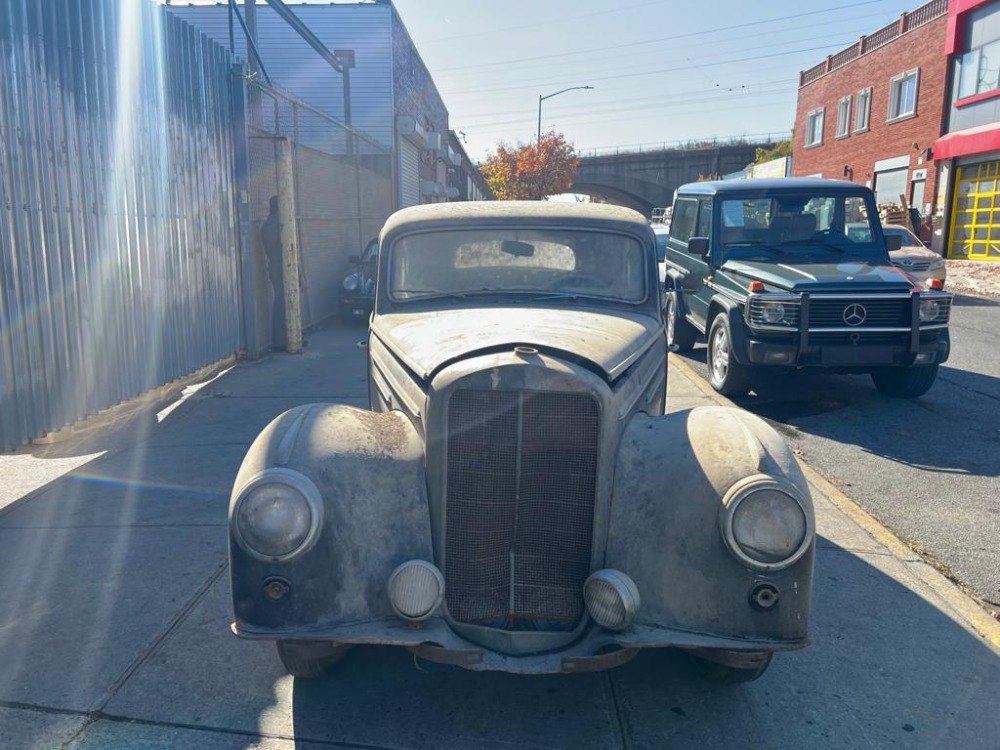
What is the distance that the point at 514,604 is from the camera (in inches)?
115

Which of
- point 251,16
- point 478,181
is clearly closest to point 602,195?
point 478,181

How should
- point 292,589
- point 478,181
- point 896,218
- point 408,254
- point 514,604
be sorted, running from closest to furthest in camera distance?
point 292,589 → point 514,604 → point 408,254 → point 896,218 → point 478,181

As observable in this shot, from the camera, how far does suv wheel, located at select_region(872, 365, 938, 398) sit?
24.9ft

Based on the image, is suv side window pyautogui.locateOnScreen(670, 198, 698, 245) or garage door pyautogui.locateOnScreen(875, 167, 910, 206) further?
garage door pyautogui.locateOnScreen(875, 167, 910, 206)

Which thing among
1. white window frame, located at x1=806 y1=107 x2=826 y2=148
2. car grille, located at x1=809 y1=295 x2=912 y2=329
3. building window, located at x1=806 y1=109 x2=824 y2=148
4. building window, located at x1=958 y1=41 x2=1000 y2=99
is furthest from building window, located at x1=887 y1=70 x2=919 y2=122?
car grille, located at x1=809 y1=295 x2=912 y2=329

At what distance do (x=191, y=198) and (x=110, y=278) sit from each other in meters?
2.07

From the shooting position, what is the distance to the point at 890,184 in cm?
2756

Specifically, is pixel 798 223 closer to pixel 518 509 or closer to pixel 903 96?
pixel 518 509

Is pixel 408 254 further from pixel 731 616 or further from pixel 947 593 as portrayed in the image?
pixel 947 593

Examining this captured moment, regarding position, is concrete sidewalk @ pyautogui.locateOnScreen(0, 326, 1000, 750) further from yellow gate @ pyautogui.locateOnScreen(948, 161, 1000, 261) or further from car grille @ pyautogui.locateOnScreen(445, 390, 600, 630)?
yellow gate @ pyautogui.locateOnScreen(948, 161, 1000, 261)

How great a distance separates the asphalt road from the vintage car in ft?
6.63

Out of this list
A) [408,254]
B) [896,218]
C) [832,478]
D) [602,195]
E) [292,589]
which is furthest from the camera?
[602,195]

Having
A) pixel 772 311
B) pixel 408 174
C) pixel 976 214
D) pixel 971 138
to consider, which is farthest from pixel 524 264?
pixel 976 214

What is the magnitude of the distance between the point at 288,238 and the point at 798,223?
6.35 m
